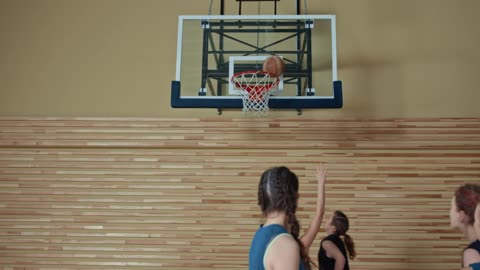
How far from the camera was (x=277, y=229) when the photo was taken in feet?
5.95

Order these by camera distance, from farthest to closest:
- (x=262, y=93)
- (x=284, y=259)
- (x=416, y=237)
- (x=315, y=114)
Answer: (x=315, y=114)
(x=416, y=237)
(x=262, y=93)
(x=284, y=259)

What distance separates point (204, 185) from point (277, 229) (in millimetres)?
3764

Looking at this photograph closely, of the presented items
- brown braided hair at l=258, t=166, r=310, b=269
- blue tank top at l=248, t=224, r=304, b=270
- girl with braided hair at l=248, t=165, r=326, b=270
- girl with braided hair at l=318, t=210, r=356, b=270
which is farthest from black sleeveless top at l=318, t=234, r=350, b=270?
blue tank top at l=248, t=224, r=304, b=270

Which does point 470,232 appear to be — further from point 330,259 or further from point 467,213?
point 330,259

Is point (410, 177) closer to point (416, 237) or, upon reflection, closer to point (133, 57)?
point (416, 237)

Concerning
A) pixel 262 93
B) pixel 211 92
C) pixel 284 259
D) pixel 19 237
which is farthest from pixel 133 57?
Result: pixel 284 259

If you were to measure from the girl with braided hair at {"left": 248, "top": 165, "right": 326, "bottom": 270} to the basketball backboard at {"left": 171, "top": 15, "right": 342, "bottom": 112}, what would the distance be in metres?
2.81

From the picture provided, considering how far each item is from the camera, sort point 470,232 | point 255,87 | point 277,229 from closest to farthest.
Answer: point 277,229, point 470,232, point 255,87

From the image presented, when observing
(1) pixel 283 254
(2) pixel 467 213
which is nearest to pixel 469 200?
(2) pixel 467 213

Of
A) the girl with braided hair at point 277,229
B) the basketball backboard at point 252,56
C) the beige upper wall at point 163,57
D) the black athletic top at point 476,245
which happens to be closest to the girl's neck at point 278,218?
the girl with braided hair at point 277,229

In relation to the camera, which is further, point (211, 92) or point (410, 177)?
point (410, 177)

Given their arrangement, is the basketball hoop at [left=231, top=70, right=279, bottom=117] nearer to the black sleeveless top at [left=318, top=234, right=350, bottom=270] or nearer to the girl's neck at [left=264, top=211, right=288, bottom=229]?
the black sleeveless top at [left=318, top=234, right=350, bottom=270]

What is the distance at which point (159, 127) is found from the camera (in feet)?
18.5

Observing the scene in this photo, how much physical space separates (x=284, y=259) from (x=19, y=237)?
4.87 m
